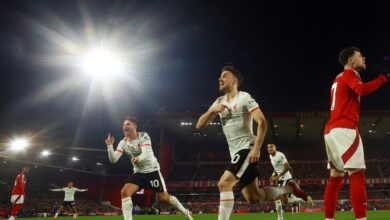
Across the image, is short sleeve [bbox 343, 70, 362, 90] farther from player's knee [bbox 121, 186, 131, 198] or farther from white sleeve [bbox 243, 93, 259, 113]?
player's knee [bbox 121, 186, 131, 198]

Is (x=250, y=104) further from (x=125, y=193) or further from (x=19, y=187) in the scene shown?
(x=19, y=187)

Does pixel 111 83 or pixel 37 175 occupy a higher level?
pixel 111 83

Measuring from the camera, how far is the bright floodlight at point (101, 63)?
3478 cm

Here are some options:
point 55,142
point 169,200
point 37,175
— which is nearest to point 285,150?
point 55,142

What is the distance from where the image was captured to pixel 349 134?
5.07m

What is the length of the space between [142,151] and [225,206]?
13.9 feet

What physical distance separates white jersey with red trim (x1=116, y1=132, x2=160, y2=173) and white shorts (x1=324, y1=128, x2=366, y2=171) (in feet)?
16.1

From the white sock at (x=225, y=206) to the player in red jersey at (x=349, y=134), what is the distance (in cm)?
148

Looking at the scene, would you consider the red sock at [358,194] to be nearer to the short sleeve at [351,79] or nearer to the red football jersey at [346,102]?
the red football jersey at [346,102]

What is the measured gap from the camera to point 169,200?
9.50 m

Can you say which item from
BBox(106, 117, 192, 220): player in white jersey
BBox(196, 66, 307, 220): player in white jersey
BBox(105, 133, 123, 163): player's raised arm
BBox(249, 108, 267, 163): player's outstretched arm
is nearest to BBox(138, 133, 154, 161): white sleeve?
BBox(106, 117, 192, 220): player in white jersey

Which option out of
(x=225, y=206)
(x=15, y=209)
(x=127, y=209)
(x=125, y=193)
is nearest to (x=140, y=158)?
(x=125, y=193)

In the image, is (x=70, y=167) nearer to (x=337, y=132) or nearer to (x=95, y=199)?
(x=95, y=199)

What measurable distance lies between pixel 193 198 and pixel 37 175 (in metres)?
22.0
